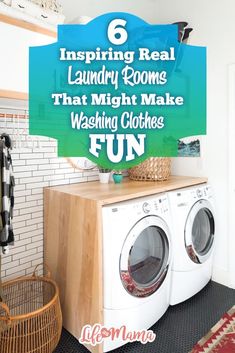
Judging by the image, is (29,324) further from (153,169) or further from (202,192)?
(202,192)

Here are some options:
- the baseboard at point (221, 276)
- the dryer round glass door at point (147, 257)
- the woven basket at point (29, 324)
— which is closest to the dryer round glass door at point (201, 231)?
the baseboard at point (221, 276)

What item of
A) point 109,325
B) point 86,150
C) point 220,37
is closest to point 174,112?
point 220,37

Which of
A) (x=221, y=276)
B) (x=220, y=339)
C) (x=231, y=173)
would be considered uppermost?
(x=231, y=173)

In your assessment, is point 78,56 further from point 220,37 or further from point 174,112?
point 220,37

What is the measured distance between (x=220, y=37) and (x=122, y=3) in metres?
0.97

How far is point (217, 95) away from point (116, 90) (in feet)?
3.02

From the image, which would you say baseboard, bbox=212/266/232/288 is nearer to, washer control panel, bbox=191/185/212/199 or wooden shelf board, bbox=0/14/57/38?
washer control panel, bbox=191/185/212/199

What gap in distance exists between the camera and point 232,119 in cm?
231

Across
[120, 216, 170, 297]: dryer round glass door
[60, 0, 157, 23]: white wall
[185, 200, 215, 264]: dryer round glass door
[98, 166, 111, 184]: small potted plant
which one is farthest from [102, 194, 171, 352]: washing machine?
[60, 0, 157, 23]: white wall

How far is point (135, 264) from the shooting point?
1.89m

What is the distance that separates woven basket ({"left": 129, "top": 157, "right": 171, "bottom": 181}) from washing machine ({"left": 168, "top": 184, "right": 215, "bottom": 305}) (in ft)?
0.83

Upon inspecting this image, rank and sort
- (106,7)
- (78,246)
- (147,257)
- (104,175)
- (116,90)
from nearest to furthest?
1. (78,246)
2. (147,257)
3. (116,90)
4. (104,175)
5. (106,7)

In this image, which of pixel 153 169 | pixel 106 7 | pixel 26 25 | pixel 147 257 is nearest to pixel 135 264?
pixel 147 257

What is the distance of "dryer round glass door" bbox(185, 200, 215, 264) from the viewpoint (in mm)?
2189
